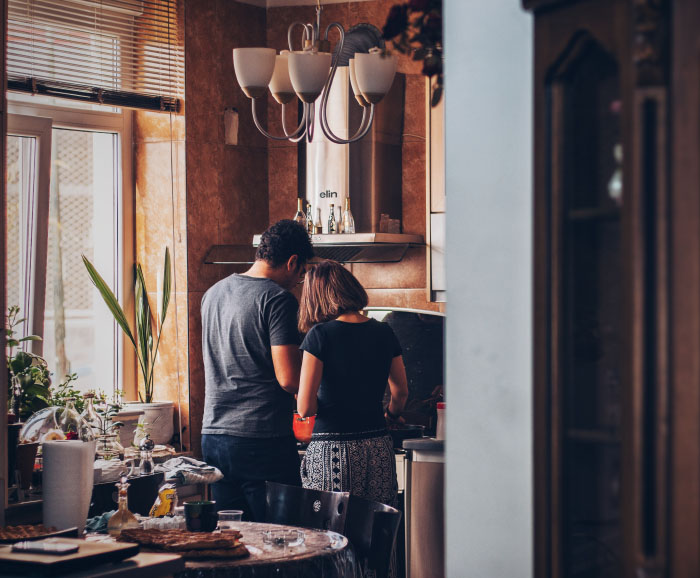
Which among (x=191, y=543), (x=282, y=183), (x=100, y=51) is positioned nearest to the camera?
(x=191, y=543)

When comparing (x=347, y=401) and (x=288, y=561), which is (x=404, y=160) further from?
(x=288, y=561)

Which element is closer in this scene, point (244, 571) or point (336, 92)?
point (244, 571)

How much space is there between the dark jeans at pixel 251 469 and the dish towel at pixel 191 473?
0.13m

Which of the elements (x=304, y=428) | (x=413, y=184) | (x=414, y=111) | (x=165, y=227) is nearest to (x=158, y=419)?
(x=304, y=428)

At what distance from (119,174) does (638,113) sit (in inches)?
157

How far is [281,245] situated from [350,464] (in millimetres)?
810

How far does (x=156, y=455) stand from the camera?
425cm

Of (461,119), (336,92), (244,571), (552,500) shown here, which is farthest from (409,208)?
(552,500)

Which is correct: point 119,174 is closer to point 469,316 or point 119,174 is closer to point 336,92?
point 336,92

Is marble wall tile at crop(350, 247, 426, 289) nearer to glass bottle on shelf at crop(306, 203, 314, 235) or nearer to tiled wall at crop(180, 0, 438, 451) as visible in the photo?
tiled wall at crop(180, 0, 438, 451)

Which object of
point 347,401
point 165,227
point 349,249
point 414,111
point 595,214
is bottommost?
point 347,401

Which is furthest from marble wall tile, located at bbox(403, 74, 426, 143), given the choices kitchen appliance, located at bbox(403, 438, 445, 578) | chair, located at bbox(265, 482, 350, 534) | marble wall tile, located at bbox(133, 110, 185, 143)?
chair, located at bbox(265, 482, 350, 534)

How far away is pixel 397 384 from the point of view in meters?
3.78

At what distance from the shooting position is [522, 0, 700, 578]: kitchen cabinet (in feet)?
4.04
